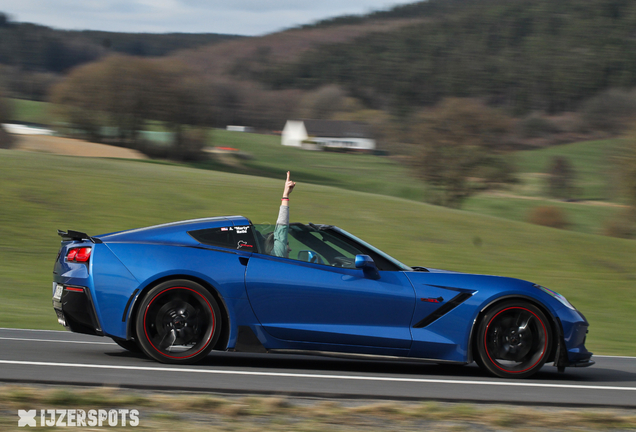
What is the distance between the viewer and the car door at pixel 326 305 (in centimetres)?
516

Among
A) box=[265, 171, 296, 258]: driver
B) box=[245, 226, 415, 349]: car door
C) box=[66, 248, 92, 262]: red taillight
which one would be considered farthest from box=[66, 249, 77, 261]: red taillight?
box=[265, 171, 296, 258]: driver

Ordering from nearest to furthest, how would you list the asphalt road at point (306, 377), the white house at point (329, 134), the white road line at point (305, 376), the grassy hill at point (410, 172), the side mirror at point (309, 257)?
the asphalt road at point (306, 377) < the white road line at point (305, 376) < the side mirror at point (309, 257) < the grassy hill at point (410, 172) < the white house at point (329, 134)

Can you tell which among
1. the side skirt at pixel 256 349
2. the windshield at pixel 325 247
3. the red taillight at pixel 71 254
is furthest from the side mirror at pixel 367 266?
the red taillight at pixel 71 254

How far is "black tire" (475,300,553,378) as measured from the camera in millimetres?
5379

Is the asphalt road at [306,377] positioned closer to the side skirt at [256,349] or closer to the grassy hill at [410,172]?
the side skirt at [256,349]

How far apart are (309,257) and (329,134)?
101327 mm

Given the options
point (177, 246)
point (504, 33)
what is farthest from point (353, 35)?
point (177, 246)

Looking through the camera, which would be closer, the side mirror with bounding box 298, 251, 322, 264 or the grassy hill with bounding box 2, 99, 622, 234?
the side mirror with bounding box 298, 251, 322, 264

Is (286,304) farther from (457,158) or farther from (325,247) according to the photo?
(457,158)

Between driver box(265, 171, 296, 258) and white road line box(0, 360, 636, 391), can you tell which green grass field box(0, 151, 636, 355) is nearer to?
white road line box(0, 360, 636, 391)

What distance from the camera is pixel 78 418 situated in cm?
363

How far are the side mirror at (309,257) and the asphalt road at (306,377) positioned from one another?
34.8 inches

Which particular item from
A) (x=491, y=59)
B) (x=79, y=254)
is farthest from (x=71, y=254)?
(x=491, y=59)

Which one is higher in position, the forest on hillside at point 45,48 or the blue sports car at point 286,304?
the forest on hillside at point 45,48
